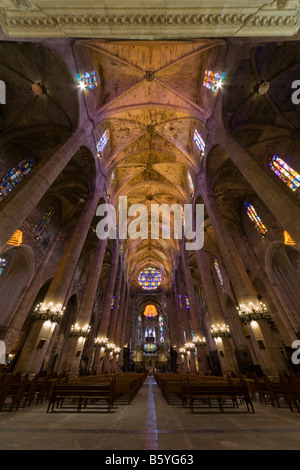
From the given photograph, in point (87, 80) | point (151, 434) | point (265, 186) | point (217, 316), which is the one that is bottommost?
point (151, 434)

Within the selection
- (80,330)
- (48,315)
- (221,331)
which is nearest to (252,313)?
(221,331)

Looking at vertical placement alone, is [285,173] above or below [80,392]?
above

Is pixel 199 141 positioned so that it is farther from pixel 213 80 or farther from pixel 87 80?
pixel 87 80

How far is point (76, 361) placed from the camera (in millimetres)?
12586

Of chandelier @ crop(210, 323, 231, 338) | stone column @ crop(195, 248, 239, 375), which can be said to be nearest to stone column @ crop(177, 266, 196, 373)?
stone column @ crop(195, 248, 239, 375)

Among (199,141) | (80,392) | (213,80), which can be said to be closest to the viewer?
(80,392)

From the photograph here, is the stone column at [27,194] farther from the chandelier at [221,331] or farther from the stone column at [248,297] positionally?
the chandelier at [221,331]

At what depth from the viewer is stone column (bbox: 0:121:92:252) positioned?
734cm

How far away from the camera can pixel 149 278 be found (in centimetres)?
4406

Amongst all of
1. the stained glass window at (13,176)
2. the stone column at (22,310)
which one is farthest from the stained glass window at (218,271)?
the stained glass window at (13,176)

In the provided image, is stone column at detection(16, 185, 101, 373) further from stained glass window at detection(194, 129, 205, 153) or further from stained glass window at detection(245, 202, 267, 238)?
stained glass window at detection(245, 202, 267, 238)

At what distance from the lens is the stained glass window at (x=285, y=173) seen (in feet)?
45.3

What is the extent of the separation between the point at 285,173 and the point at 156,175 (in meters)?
14.6

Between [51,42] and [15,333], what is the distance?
1927 centimetres
